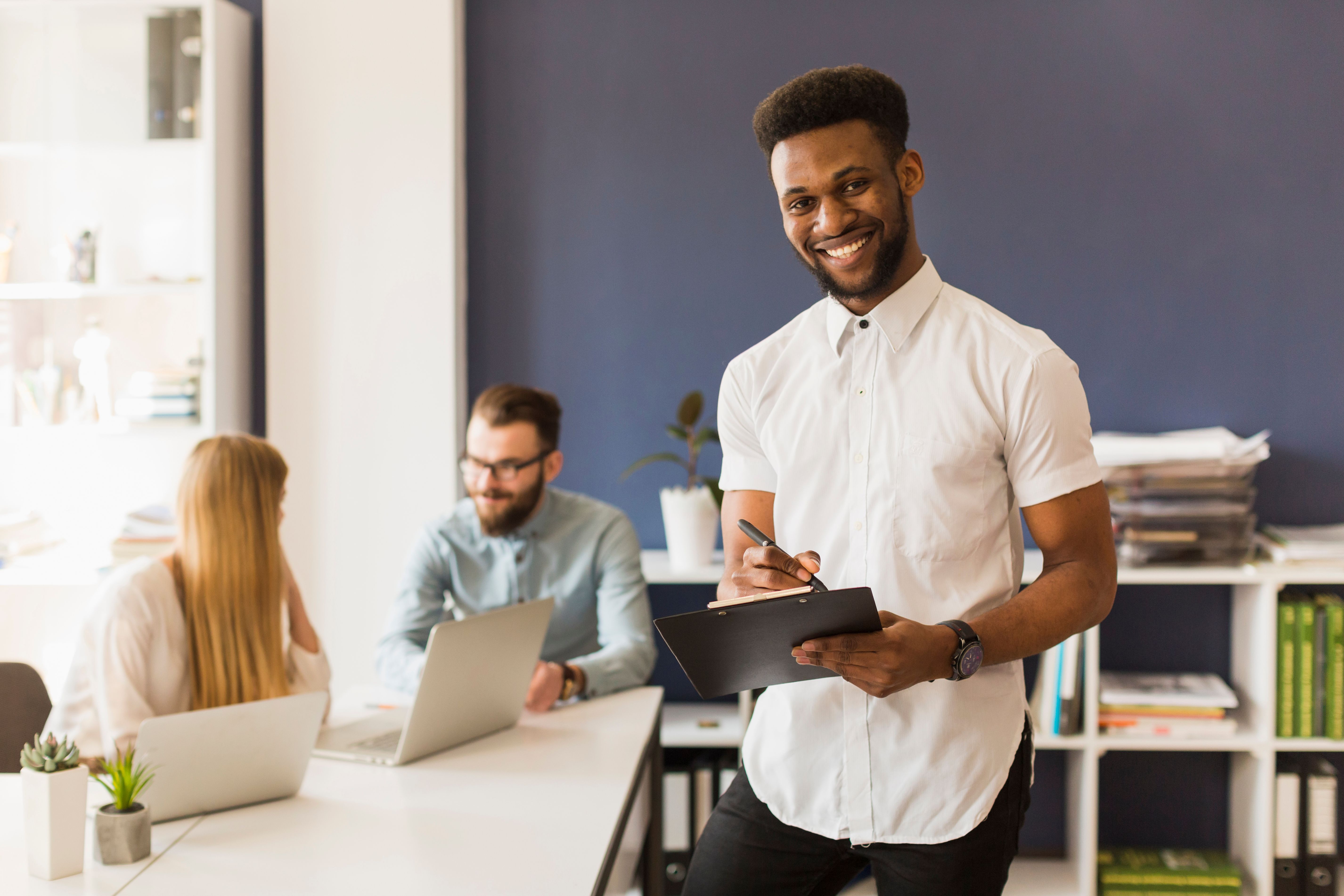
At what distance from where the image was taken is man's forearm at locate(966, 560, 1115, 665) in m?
1.29

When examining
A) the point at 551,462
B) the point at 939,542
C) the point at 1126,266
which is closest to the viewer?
the point at 939,542

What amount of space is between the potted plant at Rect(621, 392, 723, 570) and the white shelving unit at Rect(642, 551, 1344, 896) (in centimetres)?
6

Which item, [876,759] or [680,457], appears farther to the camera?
[680,457]

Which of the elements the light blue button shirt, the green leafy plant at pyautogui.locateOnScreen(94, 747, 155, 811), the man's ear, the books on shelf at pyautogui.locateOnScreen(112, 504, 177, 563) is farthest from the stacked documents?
the books on shelf at pyautogui.locateOnScreen(112, 504, 177, 563)

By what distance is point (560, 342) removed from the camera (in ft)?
11.0

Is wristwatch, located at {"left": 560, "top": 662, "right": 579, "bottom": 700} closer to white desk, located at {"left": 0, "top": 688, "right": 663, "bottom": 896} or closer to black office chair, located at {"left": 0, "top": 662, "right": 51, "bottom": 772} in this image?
white desk, located at {"left": 0, "top": 688, "right": 663, "bottom": 896}

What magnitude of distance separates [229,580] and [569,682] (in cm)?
68

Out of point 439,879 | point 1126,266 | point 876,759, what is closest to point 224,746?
point 439,879

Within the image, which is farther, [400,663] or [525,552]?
[525,552]

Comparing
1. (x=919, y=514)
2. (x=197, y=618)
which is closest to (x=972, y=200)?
(x=919, y=514)

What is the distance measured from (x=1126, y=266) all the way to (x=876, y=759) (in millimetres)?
2289

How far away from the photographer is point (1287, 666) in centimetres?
280

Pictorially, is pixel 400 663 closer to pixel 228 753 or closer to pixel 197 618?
pixel 197 618

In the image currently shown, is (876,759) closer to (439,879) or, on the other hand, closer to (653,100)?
(439,879)
